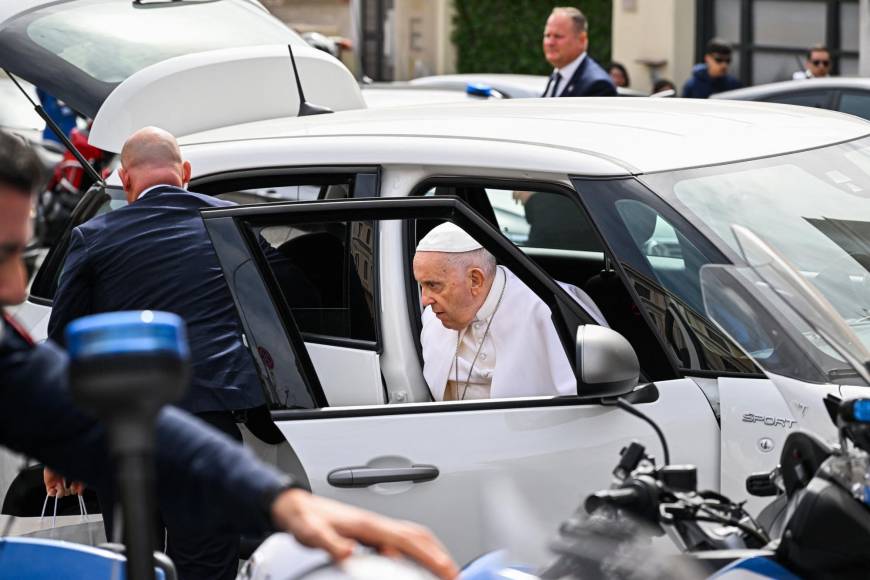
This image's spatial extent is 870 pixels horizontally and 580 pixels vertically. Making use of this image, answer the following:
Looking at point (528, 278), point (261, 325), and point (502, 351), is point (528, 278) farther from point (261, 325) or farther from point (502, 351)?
point (261, 325)

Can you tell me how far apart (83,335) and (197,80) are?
390 centimetres

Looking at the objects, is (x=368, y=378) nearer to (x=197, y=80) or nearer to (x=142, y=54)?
(x=197, y=80)

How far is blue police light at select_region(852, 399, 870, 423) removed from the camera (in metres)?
2.45

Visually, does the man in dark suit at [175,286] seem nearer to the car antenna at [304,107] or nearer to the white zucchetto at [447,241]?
the white zucchetto at [447,241]

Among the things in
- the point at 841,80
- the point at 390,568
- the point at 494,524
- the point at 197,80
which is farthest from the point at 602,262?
the point at 841,80

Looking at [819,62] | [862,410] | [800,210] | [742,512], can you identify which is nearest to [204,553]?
[800,210]

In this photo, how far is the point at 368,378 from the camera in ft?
13.9

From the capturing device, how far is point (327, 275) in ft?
14.8

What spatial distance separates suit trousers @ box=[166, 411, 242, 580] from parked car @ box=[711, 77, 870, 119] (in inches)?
272

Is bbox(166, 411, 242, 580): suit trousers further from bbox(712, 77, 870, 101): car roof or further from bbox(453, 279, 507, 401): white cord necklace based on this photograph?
bbox(712, 77, 870, 101): car roof

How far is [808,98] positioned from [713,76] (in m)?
2.99

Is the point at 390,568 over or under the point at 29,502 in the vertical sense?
over

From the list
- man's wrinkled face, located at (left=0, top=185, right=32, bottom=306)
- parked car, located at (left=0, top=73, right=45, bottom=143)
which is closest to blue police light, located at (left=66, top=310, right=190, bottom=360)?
man's wrinkled face, located at (left=0, top=185, right=32, bottom=306)

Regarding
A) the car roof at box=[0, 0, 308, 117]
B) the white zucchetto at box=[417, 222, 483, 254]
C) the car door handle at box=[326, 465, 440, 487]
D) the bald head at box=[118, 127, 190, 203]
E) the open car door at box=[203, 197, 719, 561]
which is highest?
the car roof at box=[0, 0, 308, 117]
